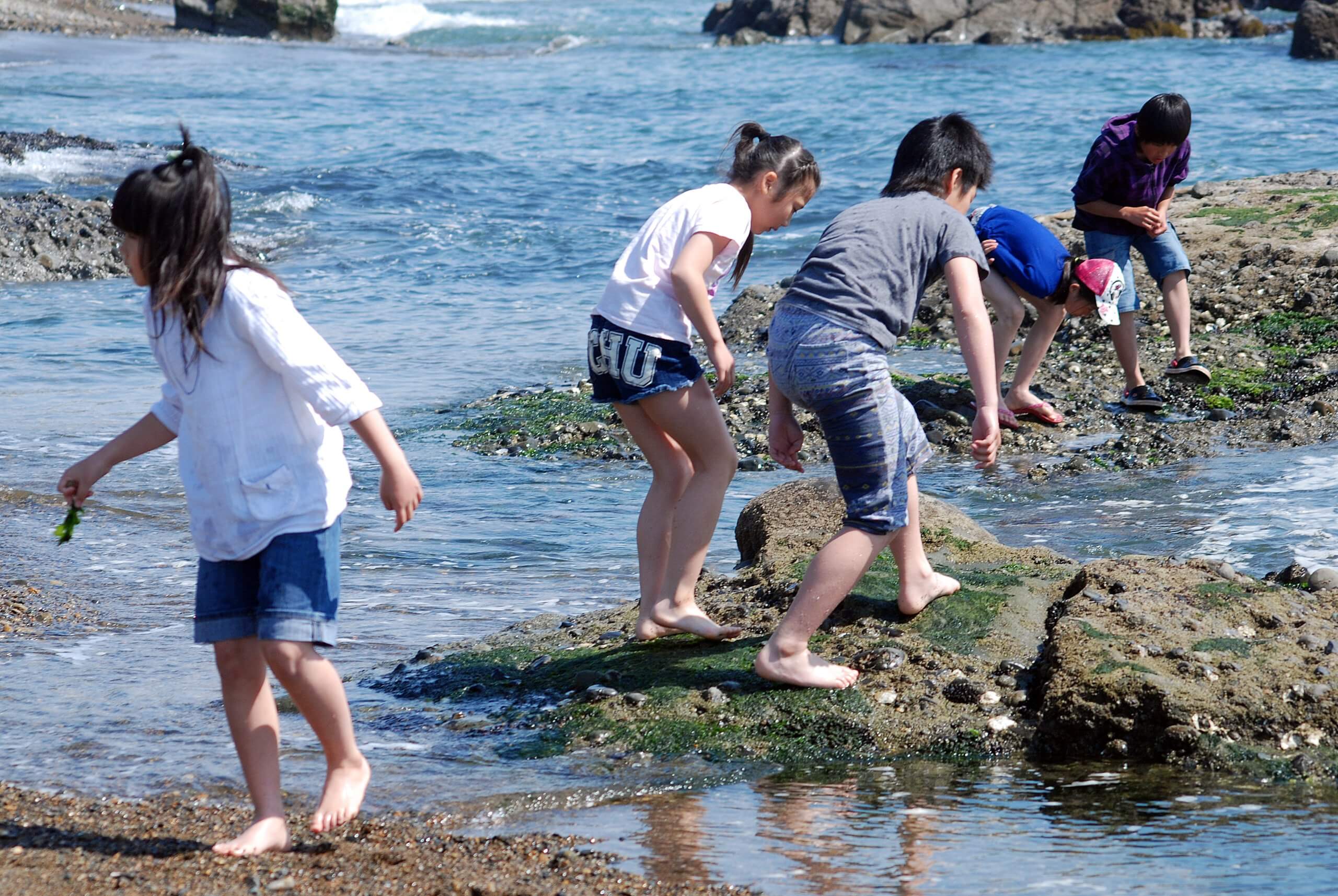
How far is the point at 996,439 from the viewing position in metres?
3.88

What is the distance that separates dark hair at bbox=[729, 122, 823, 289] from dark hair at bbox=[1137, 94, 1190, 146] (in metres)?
3.43

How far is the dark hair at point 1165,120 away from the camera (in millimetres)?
6984

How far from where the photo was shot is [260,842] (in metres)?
3.09

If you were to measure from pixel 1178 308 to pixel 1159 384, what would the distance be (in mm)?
485

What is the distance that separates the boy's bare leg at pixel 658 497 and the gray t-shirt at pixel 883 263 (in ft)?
1.96

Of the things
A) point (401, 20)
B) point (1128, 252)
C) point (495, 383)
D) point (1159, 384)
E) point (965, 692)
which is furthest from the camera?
point (401, 20)

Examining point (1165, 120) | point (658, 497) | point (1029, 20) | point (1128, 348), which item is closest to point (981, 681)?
point (658, 497)

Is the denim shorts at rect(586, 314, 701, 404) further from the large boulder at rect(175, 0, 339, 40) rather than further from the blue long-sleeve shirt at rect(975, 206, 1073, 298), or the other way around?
the large boulder at rect(175, 0, 339, 40)

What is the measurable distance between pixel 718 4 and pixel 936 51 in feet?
35.2

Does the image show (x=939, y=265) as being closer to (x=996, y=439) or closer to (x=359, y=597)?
(x=996, y=439)

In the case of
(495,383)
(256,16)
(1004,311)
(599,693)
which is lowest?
(495,383)

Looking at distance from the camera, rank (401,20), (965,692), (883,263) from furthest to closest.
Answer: (401,20) < (965,692) < (883,263)

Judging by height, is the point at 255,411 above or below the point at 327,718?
above

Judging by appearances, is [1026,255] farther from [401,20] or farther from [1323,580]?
[401,20]
